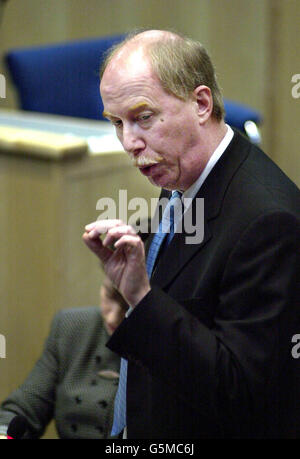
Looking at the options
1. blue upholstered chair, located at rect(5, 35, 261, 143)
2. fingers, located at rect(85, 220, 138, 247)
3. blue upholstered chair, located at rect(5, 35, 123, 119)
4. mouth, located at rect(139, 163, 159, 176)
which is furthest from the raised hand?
blue upholstered chair, located at rect(5, 35, 123, 119)

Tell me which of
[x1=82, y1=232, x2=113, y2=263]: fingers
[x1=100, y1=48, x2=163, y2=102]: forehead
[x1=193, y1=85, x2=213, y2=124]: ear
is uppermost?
[x1=100, y1=48, x2=163, y2=102]: forehead

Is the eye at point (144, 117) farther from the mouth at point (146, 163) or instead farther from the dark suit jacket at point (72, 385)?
the dark suit jacket at point (72, 385)

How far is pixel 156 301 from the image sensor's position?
107 centimetres

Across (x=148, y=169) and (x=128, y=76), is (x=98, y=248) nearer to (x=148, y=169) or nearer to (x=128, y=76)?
(x=148, y=169)

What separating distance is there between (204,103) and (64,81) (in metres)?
2.18

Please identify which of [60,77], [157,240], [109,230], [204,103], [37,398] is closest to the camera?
[109,230]

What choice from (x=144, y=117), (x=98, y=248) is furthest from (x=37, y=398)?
(x=144, y=117)

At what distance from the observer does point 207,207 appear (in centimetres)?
115

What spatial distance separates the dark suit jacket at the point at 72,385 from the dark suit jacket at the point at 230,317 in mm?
591

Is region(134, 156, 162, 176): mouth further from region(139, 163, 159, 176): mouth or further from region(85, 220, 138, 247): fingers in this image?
region(85, 220, 138, 247): fingers

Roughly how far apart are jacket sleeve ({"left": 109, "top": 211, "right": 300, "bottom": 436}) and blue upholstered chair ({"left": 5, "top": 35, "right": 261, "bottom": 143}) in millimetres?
2043

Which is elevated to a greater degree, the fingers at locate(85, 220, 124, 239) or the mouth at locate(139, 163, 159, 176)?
the mouth at locate(139, 163, 159, 176)

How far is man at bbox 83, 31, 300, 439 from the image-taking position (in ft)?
3.39
